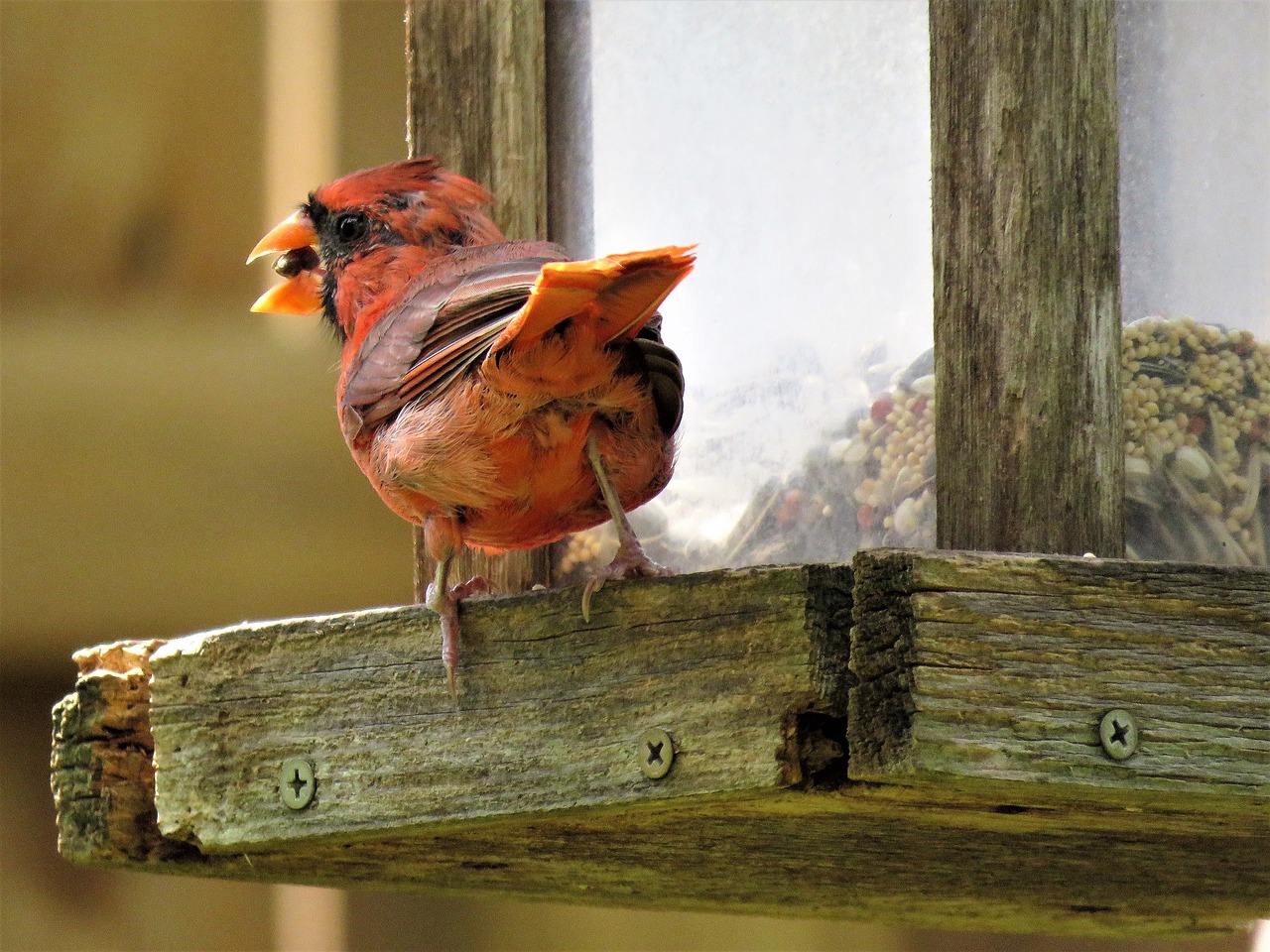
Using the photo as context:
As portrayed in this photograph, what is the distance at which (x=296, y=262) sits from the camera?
116 inches

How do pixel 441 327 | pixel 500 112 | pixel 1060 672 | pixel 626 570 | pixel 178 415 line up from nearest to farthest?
pixel 1060 672, pixel 626 570, pixel 441 327, pixel 500 112, pixel 178 415

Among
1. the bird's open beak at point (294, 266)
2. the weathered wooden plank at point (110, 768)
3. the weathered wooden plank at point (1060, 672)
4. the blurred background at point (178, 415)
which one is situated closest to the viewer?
the weathered wooden plank at point (1060, 672)

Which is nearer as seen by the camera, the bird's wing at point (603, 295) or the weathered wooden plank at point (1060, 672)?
the weathered wooden plank at point (1060, 672)

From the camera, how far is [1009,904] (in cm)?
285

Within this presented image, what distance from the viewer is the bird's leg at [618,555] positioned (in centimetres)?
211

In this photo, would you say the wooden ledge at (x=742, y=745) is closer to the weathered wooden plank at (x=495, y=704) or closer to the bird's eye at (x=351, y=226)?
the weathered wooden plank at (x=495, y=704)

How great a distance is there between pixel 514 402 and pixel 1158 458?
0.79 m

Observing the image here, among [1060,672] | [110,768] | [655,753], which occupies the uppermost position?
[1060,672]

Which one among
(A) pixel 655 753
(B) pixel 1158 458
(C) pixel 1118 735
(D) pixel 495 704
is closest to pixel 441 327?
(D) pixel 495 704

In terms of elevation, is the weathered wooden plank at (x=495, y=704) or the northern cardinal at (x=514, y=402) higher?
the northern cardinal at (x=514, y=402)

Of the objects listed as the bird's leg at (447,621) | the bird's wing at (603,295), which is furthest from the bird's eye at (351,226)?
the bird's leg at (447,621)

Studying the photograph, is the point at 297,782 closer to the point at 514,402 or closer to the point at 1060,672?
the point at 514,402

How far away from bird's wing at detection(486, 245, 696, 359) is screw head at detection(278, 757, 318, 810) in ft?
1.92

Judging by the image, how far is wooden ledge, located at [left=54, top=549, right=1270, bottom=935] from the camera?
1856 mm
